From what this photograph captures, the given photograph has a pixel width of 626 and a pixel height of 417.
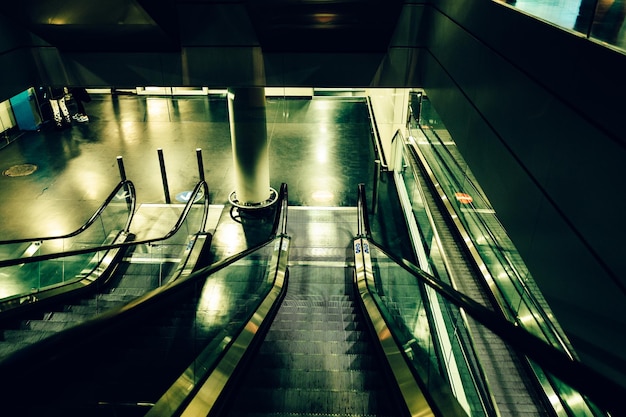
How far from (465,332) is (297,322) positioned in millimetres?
2211

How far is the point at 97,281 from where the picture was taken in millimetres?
6617

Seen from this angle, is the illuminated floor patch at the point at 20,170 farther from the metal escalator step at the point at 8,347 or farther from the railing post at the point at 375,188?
the metal escalator step at the point at 8,347

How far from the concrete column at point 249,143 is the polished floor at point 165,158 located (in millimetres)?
965

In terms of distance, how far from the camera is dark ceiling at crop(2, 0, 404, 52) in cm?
635

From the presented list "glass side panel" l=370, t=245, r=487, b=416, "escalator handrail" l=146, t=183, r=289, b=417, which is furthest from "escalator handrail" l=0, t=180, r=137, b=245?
"glass side panel" l=370, t=245, r=487, b=416

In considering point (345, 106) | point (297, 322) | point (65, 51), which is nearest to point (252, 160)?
point (65, 51)

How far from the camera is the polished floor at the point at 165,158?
33.9ft

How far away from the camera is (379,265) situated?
661 centimetres

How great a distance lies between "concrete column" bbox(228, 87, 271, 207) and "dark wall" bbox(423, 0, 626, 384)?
4.88m

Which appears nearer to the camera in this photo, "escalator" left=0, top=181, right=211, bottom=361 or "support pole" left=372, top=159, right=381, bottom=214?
"escalator" left=0, top=181, right=211, bottom=361

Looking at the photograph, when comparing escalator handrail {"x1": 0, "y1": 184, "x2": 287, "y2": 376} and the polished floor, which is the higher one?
escalator handrail {"x1": 0, "y1": 184, "x2": 287, "y2": 376}

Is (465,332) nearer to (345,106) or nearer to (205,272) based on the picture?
(205,272)

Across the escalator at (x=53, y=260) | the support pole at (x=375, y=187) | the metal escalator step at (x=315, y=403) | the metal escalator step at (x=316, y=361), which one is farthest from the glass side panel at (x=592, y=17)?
the support pole at (x=375, y=187)

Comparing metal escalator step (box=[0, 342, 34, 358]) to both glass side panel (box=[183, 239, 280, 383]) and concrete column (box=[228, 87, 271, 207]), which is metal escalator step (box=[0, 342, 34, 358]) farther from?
concrete column (box=[228, 87, 271, 207])
